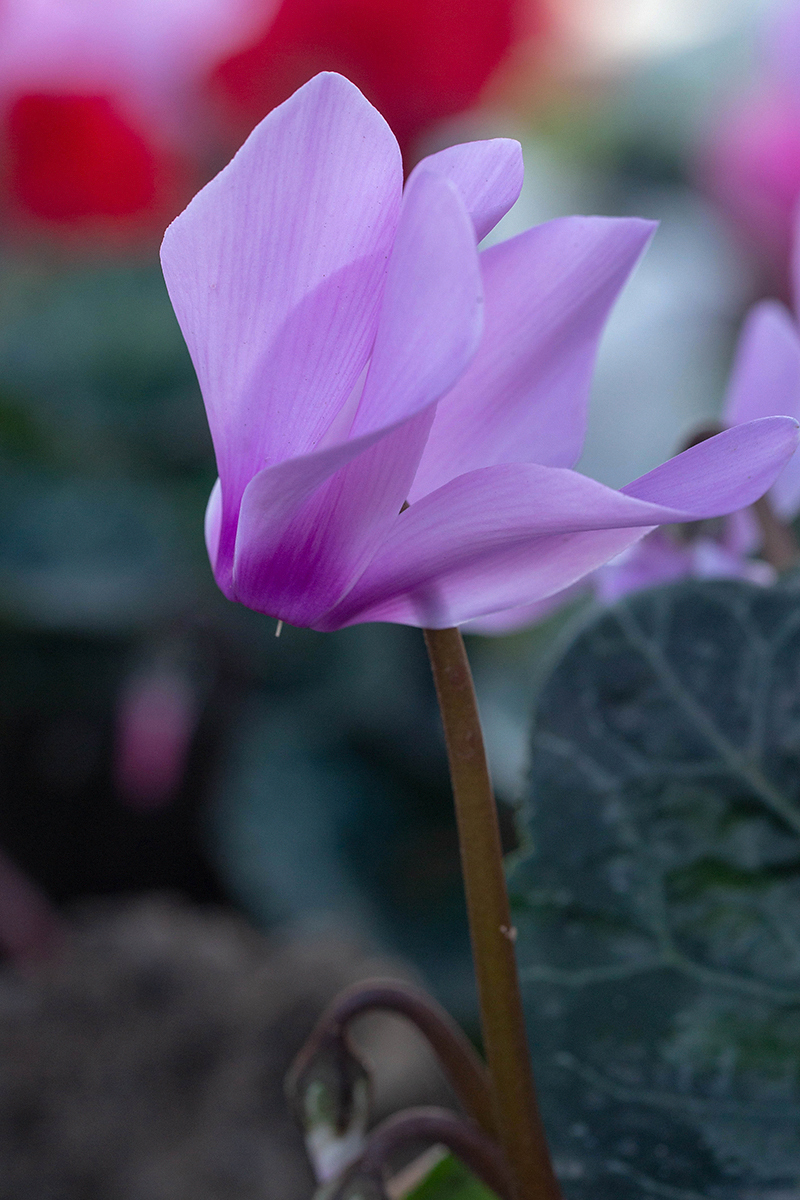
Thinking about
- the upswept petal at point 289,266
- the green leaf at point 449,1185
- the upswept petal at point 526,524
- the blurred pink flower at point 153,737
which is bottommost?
the blurred pink flower at point 153,737

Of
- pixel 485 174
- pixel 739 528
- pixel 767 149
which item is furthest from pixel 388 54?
pixel 485 174

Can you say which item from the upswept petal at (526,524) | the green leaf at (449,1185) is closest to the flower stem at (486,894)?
the upswept petal at (526,524)

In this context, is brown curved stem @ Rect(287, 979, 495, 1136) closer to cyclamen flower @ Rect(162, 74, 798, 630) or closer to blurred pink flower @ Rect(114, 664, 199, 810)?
cyclamen flower @ Rect(162, 74, 798, 630)

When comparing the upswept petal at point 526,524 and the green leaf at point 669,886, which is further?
the green leaf at point 669,886

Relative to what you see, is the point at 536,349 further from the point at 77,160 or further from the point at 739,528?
the point at 77,160

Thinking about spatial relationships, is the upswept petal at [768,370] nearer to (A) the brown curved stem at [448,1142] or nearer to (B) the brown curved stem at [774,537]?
(B) the brown curved stem at [774,537]

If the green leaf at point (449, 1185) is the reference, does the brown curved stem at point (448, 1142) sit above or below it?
above

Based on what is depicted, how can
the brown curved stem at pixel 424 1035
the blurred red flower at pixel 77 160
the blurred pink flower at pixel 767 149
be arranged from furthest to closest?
1. the blurred pink flower at pixel 767 149
2. the blurred red flower at pixel 77 160
3. the brown curved stem at pixel 424 1035

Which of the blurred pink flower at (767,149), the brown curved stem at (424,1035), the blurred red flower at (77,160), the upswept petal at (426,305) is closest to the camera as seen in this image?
the upswept petal at (426,305)
